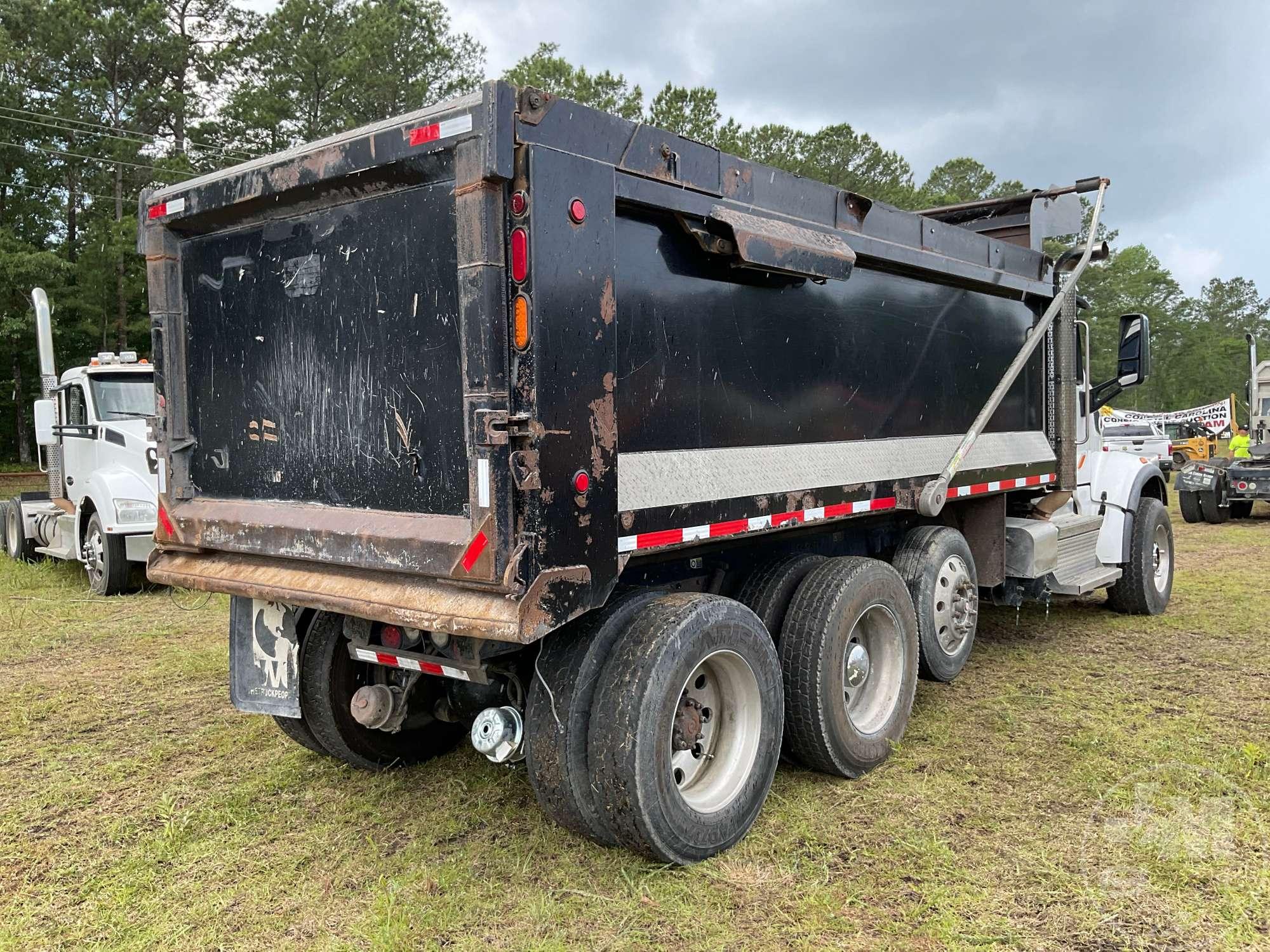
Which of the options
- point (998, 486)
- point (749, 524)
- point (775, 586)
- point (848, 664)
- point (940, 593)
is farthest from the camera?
point (998, 486)

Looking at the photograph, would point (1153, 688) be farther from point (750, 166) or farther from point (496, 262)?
point (496, 262)

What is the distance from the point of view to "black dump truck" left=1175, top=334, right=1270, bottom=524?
14664 millimetres

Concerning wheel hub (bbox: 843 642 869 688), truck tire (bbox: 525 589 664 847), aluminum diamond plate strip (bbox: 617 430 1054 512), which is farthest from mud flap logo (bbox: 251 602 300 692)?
wheel hub (bbox: 843 642 869 688)

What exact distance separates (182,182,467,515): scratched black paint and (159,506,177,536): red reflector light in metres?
0.20

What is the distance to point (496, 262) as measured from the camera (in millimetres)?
3025

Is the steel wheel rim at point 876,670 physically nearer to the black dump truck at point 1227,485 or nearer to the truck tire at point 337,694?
the truck tire at point 337,694

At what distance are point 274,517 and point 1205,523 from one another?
51.0 ft

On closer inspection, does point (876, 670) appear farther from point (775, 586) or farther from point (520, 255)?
point (520, 255)

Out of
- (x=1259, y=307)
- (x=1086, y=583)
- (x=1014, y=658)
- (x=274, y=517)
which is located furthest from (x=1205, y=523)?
(x=1259, y=307)

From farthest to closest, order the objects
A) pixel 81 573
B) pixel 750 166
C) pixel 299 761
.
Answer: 1. pixel 81 573
2. pixel 299 761
3. pixel 750 166

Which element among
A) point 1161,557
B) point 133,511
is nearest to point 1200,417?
point 1161,557

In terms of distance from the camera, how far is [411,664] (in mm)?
3701

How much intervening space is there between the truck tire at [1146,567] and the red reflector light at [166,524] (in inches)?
277

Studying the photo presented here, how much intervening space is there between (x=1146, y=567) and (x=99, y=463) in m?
9.94
